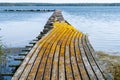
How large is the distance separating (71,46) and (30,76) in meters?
4.98

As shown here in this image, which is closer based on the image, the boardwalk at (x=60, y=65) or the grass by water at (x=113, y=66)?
the boardwalk at (x=60, y=65)

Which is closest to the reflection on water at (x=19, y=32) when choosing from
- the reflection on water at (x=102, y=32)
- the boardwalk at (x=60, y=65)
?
the reflection on water at (x=102, y=32)

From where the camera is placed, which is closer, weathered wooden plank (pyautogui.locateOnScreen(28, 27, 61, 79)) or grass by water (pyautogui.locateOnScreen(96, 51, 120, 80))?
weathered wooden plank (pyautogui.locateOnScreen(28, 27, 61, 79))

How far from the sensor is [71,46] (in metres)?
12.6

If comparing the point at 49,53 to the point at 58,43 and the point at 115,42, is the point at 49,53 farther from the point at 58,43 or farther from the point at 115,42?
the point at 115,42

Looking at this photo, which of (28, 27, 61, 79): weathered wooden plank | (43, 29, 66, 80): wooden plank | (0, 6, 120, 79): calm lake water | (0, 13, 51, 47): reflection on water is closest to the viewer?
(43, 29, 66, 80): wooden plank

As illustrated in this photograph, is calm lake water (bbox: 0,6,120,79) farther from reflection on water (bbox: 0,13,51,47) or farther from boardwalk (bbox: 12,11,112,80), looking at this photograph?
boardwalk (bbox: 12,11,112,80)

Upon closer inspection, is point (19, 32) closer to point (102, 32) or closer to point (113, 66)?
point (102, 32)

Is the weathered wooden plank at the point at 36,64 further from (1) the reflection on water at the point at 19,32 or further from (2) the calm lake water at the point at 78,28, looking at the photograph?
(1) the reflection on water at the point at 19,32

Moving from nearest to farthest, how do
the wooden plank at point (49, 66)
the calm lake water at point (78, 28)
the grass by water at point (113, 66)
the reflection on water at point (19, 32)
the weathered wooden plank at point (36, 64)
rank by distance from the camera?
the wooden plank at point (49, 66) → the weathered wooden plank at point (36, 64) → the grass by water at point (113, 66) → the calm lake water at point (78, 28) → the reflection on water at point (19, 32)

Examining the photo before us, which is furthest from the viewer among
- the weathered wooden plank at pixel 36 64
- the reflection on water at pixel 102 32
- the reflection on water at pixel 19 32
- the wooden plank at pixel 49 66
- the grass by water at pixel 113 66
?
the reflection on water at pixel 19 32

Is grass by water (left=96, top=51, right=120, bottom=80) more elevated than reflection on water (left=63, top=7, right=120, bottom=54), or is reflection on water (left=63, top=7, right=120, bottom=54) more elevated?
grass by water (left=96, top=51, right=120, bottom=80)

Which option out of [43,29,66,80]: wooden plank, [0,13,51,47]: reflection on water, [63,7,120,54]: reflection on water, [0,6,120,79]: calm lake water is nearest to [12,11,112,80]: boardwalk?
[43,29,66,80]: wooden plank

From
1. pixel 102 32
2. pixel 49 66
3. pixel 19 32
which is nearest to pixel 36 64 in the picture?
pixel 49 66
